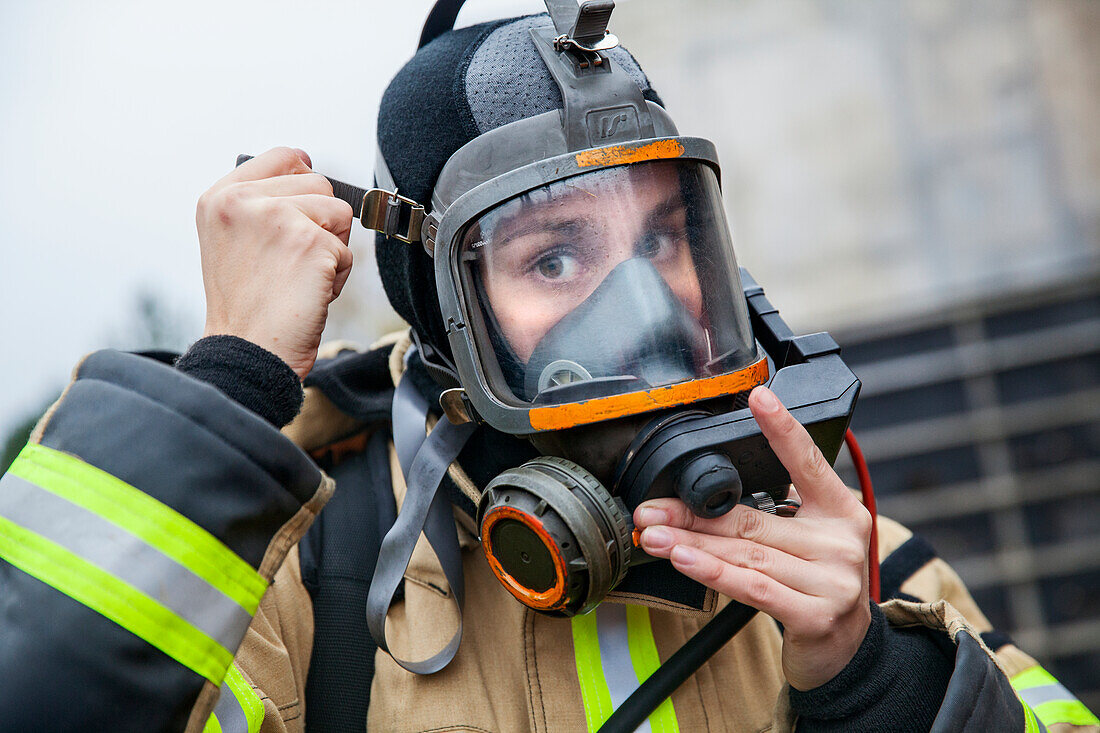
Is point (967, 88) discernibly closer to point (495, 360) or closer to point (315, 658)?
point (495, 360)

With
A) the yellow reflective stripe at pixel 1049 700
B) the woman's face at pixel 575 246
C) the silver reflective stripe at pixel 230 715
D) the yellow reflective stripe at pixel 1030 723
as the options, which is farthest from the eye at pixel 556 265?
the yellow reflective stripe at pixel 1049 700

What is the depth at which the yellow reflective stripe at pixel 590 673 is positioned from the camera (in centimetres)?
157

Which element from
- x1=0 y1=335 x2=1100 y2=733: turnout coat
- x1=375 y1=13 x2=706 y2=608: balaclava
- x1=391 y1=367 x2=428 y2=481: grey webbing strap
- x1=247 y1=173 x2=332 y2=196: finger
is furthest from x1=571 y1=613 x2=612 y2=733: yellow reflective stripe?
x1=247 y1=173 x2=332 y2=196: finger

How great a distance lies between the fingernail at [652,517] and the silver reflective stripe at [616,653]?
0.45 m

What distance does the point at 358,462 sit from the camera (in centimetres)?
198

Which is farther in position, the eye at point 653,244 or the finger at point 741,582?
the eye at point 653,244

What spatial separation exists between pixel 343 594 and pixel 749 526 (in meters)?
0.82

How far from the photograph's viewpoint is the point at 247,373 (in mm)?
1290

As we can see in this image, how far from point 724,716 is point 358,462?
97cm

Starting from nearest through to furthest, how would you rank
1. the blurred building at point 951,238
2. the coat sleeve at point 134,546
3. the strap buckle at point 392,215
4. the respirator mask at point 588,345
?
1. the coat sleeve at point 134,546
2. the respirator mask at point 588,345
3. the strap buckle at point 392,215
4. the blurred building at point 951,238

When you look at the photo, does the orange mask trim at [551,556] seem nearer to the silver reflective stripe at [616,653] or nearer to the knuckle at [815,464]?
the silver reflective stripe at [616,653]

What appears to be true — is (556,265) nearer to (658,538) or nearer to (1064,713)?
(658,538)

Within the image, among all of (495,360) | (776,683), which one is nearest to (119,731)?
(495,360)

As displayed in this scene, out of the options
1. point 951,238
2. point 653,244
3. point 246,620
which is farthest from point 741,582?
point 951,238
